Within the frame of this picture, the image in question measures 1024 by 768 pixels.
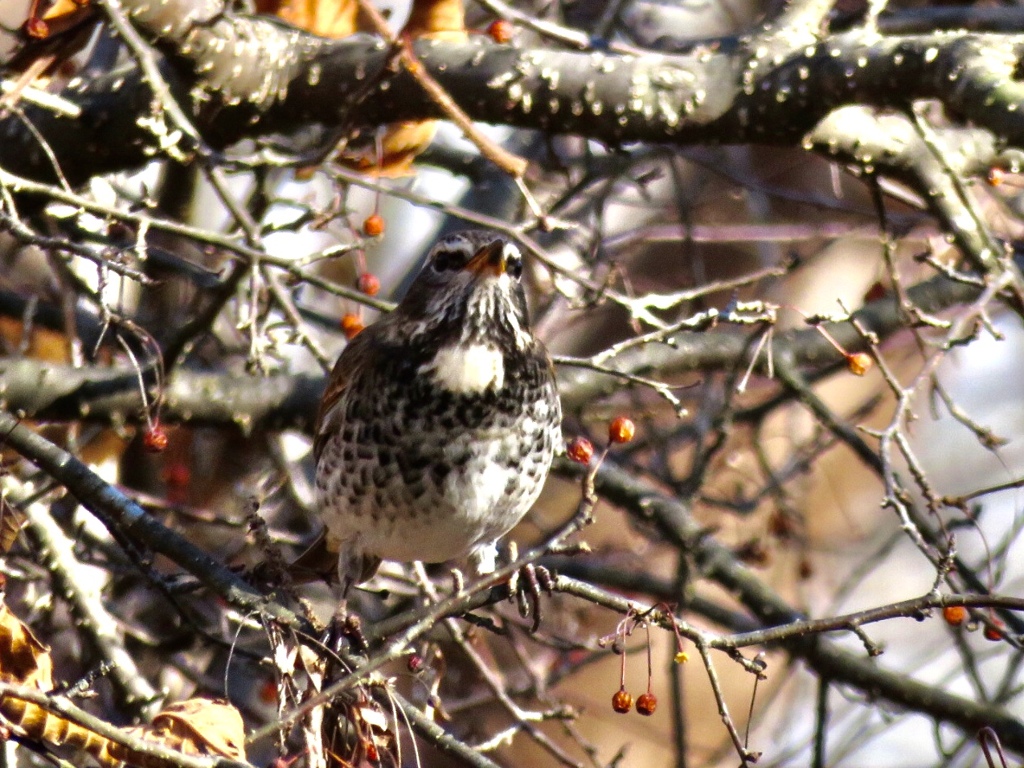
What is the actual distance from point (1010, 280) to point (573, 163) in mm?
2310

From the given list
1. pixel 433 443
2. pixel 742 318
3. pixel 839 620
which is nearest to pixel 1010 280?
pixel 742 318

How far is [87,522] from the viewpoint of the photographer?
4.36 metres

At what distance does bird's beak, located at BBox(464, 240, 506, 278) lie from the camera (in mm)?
3379

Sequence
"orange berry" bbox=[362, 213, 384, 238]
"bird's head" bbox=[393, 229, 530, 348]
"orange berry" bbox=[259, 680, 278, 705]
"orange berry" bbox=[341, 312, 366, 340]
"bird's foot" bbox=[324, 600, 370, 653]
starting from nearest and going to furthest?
1. "bird's foot" bbox=[324, 600, 370, 653]
2. "bird's head" bbox=[393, 229, 530, 348]
3. "orange berry" bbox=[362, 213, 384, 238]
4. "orange berry" bbox=[341, 312, 366, 340]
5. "orange berry" bbox=[259, 680, 278, 705]

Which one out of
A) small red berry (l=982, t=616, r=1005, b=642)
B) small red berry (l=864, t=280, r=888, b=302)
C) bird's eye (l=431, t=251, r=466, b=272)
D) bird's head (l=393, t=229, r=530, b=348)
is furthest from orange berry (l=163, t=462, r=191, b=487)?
small red berry (l=982, t=616, r=1005, b=642)

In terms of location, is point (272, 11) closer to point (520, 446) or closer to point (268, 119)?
point (268, 119)

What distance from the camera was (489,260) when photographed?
11.2 feet

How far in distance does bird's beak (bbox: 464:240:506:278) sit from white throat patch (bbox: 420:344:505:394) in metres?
0.21

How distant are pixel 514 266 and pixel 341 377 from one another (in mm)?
642

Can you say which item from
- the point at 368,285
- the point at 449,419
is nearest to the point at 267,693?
the point at 368,285

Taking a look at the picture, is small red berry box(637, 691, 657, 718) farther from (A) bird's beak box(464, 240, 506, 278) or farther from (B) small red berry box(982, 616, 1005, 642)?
(A) bird's beak box(464, 240, 506, 278)

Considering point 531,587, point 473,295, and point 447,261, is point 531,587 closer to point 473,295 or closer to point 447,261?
point 473,295

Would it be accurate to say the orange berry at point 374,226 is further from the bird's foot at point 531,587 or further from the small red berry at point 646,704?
the small red berry at point 646,704

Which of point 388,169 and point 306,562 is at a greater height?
point 388,169
